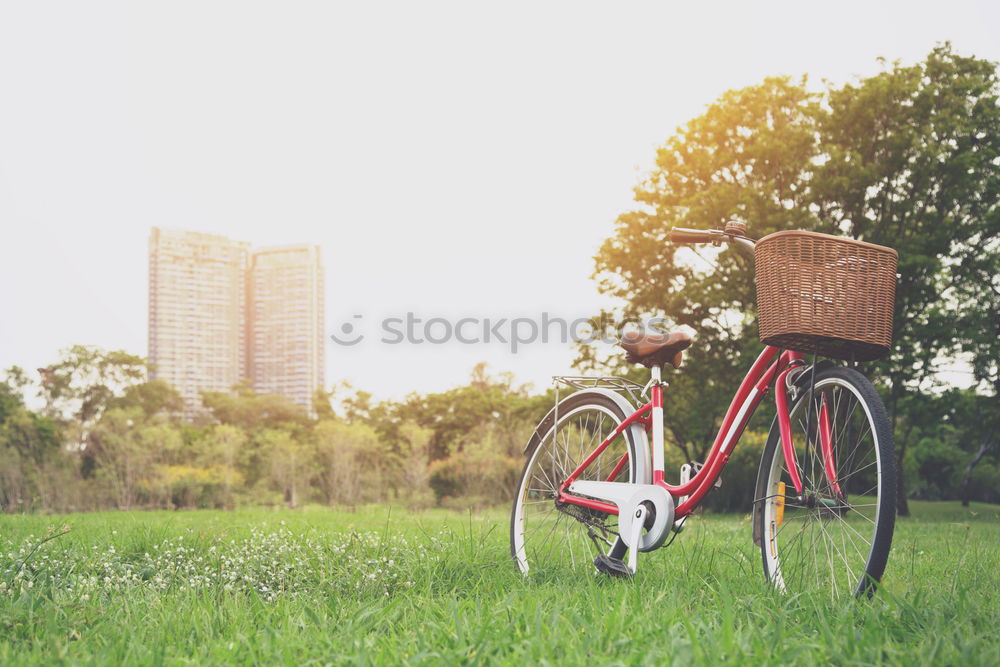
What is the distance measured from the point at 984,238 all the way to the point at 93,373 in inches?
823

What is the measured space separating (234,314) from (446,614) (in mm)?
39644

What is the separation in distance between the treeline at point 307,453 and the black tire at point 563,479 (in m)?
8.50

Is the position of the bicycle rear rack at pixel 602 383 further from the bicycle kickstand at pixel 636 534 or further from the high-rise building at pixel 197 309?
the high-rise building at pixel 197 309

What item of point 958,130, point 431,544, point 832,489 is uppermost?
point 958,130

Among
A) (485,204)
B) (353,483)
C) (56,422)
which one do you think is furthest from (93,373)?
(485,204)

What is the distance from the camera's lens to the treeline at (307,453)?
14538mm

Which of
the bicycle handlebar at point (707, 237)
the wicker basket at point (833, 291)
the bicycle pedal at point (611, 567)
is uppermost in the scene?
the bicycle handlebar at point (707, 237)

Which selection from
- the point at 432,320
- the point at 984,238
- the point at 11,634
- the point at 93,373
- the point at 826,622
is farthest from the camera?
the point at 93,373

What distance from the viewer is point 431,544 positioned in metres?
3.54

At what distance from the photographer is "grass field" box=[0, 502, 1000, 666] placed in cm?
183

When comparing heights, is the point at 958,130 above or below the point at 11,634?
above

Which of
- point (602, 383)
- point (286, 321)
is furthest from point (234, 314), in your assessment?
point (602, 383)

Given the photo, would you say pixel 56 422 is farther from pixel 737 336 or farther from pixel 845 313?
pixel 845 313

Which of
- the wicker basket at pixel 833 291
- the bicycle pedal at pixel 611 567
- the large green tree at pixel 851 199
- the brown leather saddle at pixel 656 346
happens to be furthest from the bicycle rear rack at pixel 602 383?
the large green tree at pixel 851 199
